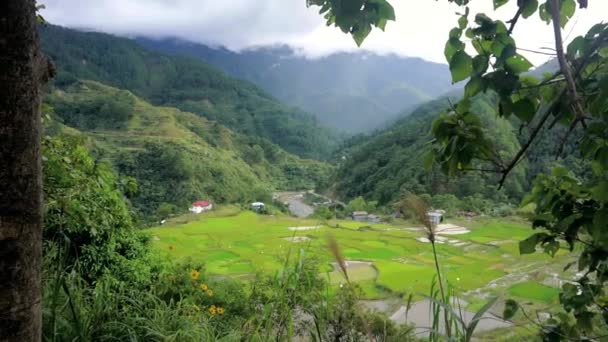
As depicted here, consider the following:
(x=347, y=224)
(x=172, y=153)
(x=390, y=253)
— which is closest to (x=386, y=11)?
(x=390, y=253)

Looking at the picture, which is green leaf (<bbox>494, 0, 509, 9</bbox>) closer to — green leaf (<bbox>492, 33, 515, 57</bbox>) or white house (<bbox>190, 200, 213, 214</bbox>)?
green leaf (<bbox>492, 33, 515, 57</bbox>)

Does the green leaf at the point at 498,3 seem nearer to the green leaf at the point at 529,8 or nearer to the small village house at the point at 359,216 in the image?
the green leaf at the point at 529,8

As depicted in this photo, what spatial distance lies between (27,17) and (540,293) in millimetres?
18649

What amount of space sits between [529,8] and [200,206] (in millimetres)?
42856

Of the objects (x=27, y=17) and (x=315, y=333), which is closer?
(x=27, y=17)

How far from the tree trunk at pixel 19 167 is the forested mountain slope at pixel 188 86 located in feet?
290

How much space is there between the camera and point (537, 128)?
2.49 feet

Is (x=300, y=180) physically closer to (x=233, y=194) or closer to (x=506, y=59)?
(x=233, y=194)

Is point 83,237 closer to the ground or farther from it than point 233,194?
farther from it

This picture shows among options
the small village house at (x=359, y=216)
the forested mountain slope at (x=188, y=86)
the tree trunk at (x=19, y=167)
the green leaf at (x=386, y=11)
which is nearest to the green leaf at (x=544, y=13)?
the green leaf at (x=386, y=11)

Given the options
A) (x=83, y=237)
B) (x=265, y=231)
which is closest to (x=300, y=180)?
(x=265, y=231)

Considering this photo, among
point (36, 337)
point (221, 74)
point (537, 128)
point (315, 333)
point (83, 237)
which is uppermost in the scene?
point (221, 74)

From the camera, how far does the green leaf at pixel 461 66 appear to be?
777 millimetres

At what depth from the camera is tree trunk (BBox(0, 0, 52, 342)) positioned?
65 centimetres
